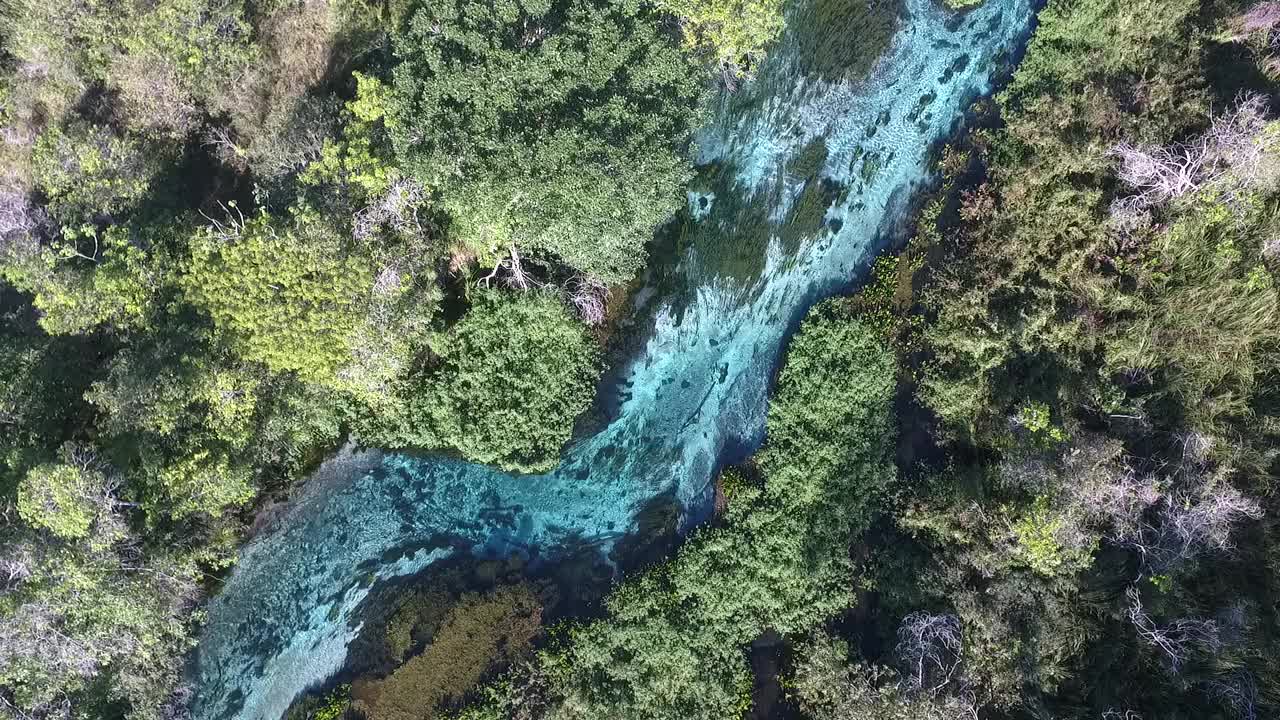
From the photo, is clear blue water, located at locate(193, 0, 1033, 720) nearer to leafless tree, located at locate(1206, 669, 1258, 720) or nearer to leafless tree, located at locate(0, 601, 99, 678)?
leafless tree, located at locate(0, 601, 99, 678)

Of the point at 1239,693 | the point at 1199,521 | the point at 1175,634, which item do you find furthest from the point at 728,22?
the point at 1239,693

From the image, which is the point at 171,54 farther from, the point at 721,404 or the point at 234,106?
the point at 721,404

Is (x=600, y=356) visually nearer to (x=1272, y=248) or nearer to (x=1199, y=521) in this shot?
(x=1199, y=521)

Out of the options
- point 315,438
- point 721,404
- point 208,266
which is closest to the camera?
point 208,266

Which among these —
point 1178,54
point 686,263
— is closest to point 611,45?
point 686,263

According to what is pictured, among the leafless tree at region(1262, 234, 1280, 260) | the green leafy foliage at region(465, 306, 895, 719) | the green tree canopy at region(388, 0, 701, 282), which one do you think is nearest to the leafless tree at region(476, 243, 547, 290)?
the green tree canopy at region(388, 0, 701, 282)
